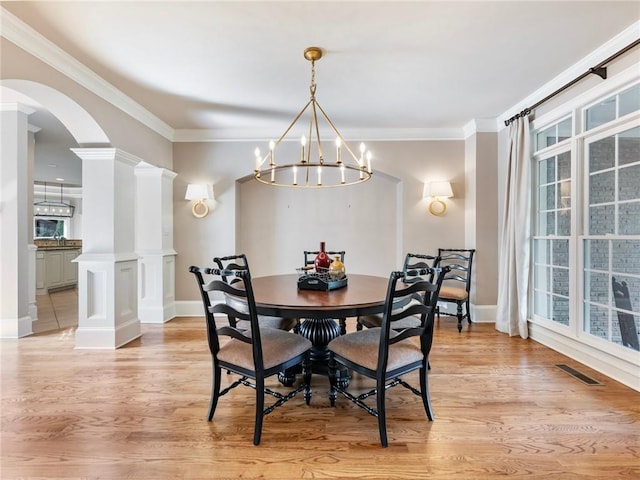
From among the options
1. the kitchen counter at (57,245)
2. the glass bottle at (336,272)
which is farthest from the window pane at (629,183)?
the kitchen counter at (57,245)

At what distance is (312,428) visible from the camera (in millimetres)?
1891

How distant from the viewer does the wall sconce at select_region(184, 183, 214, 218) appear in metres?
4.24

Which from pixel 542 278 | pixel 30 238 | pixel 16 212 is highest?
pixel 16 212

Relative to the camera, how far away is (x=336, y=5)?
2002mm

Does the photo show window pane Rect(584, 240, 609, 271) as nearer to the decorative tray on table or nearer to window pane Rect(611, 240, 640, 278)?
window pane Rect(611, 240, 640, 278)

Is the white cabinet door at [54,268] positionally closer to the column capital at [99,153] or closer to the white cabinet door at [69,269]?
the white cabinet door at [69,269]

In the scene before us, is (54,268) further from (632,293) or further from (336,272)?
(632,293)

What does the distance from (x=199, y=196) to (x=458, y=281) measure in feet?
11.8

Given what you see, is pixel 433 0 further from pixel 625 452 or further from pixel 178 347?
pixel 178 347

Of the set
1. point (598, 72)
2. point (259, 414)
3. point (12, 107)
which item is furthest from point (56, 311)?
point (598, 72)

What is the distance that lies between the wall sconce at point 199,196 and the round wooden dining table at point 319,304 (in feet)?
6.57

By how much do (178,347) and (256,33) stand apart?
9.41 ft

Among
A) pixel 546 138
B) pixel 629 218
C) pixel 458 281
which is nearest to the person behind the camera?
pixel 629 218

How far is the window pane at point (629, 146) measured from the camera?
8.06 feet
